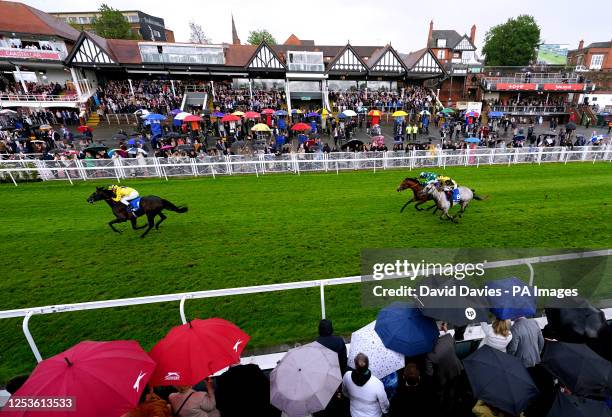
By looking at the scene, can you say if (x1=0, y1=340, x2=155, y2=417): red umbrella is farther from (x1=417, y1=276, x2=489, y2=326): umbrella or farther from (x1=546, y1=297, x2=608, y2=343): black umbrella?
(x1=546, y1=297, x2=608, y2=343): black umbrella

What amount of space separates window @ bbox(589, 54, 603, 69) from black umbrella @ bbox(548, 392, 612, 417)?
82479mm

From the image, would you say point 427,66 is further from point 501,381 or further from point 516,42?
point 501,381

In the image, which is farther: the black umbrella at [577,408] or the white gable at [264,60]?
the white gable at [264,60]

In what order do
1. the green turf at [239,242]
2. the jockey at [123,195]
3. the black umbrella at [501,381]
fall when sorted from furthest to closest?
the jockey at [123,195], the green turf at [239,242], the black umbrella at [501,381]

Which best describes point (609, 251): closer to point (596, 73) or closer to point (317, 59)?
point (317, 59)

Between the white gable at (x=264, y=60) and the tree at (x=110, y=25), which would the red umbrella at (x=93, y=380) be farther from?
the tree at (x=110, y=25)

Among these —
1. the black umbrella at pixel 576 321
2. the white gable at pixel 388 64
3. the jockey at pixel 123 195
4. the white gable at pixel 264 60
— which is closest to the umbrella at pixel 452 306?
Answer: the black umbrella at pixel 576 321

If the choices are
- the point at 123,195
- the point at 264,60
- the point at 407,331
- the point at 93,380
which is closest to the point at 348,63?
the point at 264,60

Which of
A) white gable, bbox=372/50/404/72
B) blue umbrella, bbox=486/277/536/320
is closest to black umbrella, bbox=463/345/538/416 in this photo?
blue umbrella, bbox=486/277/536/320

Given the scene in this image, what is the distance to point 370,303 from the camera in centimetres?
594

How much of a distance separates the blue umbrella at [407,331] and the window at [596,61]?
271 ft

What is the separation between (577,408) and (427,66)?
39810 mm

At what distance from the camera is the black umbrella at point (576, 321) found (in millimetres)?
3959

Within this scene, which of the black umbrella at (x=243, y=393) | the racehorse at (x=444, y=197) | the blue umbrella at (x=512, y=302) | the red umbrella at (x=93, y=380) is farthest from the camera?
the racehorse at (x=444, y=197)
